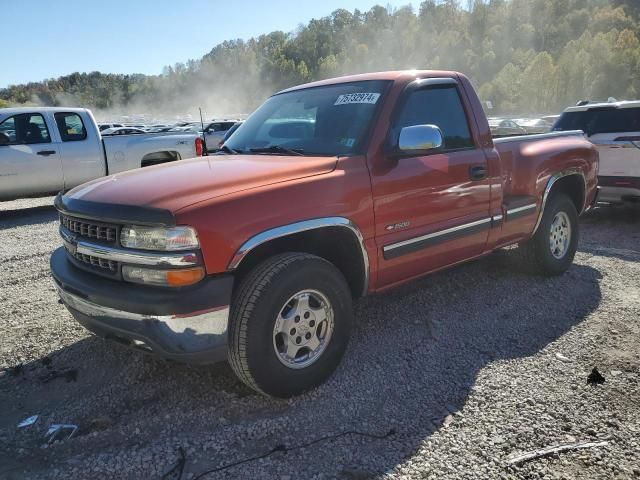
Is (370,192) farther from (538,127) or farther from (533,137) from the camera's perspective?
(538,127)

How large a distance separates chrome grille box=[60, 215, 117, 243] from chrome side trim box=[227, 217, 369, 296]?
0.69 m

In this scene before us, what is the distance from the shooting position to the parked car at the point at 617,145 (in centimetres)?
717

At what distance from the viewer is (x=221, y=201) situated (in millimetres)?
2734

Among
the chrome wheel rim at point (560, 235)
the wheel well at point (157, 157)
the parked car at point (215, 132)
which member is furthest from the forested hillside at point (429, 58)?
the chrome wheel rim at point (560, 235)

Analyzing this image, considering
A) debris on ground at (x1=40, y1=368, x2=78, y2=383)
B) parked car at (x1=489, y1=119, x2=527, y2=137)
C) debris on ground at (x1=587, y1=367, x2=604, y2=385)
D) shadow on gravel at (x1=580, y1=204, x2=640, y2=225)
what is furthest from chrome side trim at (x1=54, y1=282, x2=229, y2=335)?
shadow on gravel at (x1=580, y1=204, x2=640, y2=225)

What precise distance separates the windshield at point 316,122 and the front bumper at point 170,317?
51.5 inches

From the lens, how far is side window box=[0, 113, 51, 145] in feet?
31.0

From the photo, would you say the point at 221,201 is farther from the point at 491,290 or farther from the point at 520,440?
the point at 491,290

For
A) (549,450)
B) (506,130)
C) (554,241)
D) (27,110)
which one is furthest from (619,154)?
(27,110)

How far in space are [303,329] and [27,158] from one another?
27.6ft

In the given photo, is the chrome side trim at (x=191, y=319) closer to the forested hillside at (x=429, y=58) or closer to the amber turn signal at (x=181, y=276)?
the amber turn signal at (x=181, y=276)

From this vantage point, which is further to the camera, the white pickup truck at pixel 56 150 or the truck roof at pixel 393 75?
the white pickup truck at pixel 56 150

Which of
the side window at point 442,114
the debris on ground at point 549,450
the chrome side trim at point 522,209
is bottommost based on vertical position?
the debris on ground at point 549,450

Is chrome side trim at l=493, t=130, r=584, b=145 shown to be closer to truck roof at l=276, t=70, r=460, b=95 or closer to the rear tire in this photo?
the rear tire
